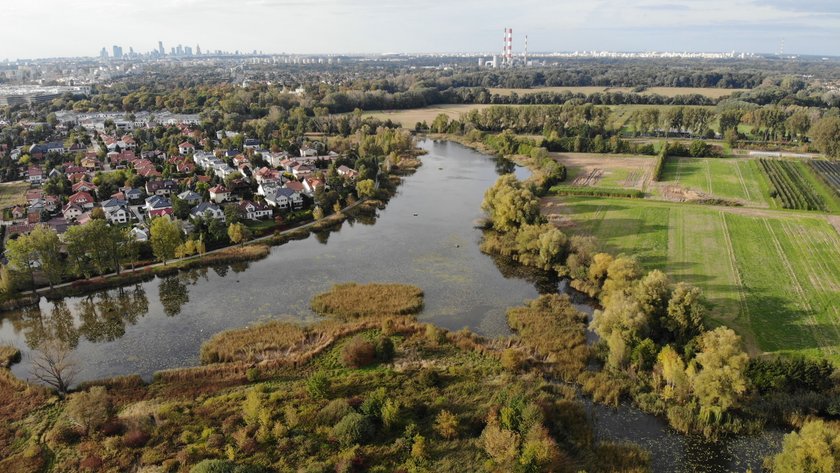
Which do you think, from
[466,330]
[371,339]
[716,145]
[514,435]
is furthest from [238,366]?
[716,145]

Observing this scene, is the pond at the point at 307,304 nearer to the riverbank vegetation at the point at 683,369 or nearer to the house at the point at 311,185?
the riverbank vegetation at the point at 683,369

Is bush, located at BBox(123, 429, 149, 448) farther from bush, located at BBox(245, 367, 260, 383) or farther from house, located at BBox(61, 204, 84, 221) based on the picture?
house, located at BBox(61, 204, 84, 221)

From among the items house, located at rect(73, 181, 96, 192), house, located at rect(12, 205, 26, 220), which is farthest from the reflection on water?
house, located at rect(73, 181, 96, 192)

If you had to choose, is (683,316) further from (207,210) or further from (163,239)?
(207,210)

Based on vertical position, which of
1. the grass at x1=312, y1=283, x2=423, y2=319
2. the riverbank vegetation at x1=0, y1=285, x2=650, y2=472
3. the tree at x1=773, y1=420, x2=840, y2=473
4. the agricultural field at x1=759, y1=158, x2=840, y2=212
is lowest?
the riverbank vegetation at x1=0, y1=285, x2=650, y2=472

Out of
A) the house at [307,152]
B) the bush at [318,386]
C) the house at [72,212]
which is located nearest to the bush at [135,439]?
the bush at [318,386]

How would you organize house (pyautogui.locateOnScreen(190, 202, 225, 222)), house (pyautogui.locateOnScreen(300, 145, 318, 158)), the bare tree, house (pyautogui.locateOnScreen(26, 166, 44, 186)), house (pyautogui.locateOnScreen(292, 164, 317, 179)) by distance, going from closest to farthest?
the bare tree < house (pyautogui.locateOnScreen(190, 202, 225, 222)) < house (pyautogui.locateOnScreen(26, 166, 44, 186)) < house (pyautogui.locateOnScreen(292, 164, 317, 179)) < house (pyautogui.locateOnScreen(300, 145, 318, 158))

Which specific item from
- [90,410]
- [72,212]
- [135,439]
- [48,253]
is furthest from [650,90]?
[90,410]
